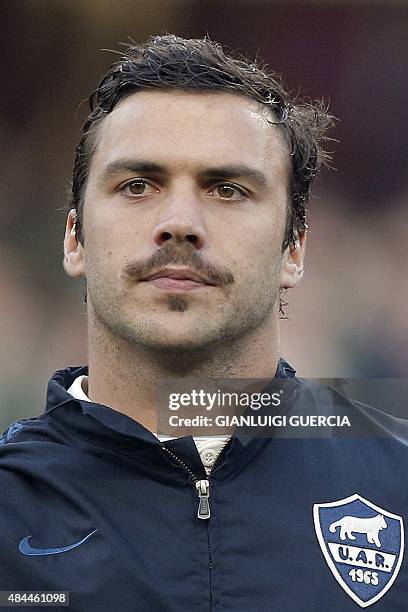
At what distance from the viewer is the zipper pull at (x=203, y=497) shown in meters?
1.39

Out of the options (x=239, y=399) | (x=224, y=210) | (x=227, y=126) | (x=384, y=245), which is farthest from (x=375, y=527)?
(x=384, y=245)

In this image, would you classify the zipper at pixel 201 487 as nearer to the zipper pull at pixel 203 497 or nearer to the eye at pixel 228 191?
the zipper pull at pixel 203 497

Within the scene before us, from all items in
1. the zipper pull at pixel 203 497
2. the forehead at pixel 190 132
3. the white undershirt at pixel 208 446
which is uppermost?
the forehead at pixel 190 132

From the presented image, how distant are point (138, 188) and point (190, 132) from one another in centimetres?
13

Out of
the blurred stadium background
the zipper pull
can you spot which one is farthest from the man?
the blurred stadium background

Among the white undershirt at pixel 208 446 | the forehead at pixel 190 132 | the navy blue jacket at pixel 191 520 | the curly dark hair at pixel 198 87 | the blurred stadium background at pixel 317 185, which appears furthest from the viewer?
the blurred stadium background at pixel 317 185

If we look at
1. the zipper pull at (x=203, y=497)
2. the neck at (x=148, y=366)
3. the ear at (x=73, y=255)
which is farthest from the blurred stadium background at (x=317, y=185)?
the zipper pull at (x=203, y=497)

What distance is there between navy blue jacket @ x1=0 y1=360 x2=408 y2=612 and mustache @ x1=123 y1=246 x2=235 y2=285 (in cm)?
22

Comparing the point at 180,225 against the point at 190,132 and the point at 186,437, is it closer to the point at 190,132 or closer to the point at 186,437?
the point at 190,132

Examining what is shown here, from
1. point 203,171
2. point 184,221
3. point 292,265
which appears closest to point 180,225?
point 184,221

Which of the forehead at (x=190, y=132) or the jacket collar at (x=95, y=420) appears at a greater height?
the forehead at (x=190, y=132)

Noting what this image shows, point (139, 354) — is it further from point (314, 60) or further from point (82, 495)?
Answer: point (314, 60)

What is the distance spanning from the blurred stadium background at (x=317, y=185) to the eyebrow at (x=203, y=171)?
69.4 inches

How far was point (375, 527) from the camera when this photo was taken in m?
1.43
